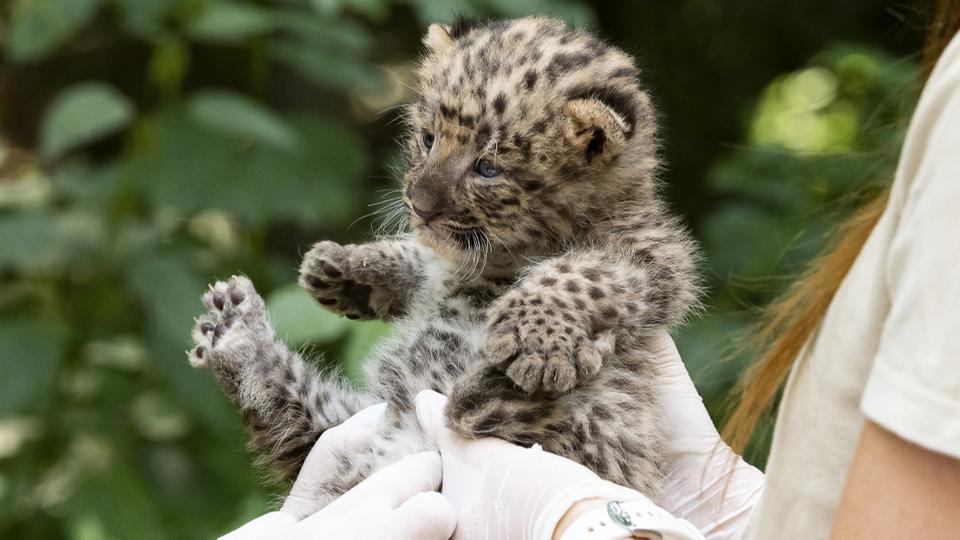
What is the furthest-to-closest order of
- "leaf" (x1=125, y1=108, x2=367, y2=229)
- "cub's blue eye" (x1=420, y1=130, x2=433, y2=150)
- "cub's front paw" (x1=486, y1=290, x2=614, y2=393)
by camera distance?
"leaf" (x1=125, y1=108, x2=367, y2=229) < "cub's blue eye" (x1=420, y1=130, x2=433, y2=150) < "cub's front paw" (x1=486, y1=290, x2=614, y2=393)

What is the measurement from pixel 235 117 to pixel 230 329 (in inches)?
51.2

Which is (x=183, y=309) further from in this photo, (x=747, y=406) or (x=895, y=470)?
(x=895, y=470)

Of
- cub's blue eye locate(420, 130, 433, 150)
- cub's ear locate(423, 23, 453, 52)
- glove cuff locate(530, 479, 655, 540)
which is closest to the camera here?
glove cuff locate(530, 479, 655, 540)

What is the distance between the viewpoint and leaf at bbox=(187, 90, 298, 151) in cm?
359

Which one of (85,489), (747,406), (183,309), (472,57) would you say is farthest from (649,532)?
(85,489)

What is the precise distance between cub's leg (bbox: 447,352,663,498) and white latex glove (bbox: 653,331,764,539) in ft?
0.43

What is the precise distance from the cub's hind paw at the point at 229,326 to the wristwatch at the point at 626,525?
106 cm

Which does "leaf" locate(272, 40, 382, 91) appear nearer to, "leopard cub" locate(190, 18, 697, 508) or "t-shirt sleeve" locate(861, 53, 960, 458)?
"leopard cub" locate(190, 18, 697, 508)

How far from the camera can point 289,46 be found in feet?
13.3

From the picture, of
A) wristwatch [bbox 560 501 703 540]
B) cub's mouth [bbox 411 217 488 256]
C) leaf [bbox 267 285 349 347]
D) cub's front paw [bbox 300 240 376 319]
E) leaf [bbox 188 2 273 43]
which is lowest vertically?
wristwatch [bbox 560 501 703 540]

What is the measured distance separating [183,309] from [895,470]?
277 centimetres

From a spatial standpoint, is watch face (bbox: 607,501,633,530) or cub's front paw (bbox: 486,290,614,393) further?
cub's front paw (bbox: 486,290,614,393)

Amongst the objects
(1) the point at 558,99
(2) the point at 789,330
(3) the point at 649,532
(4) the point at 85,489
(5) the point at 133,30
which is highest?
(5) the point at 133,30

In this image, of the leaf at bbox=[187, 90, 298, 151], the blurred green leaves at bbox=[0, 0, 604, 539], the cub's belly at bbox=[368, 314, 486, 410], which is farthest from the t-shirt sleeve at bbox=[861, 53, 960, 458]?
the leaf at bbox=[187, 90, 298, 151]
